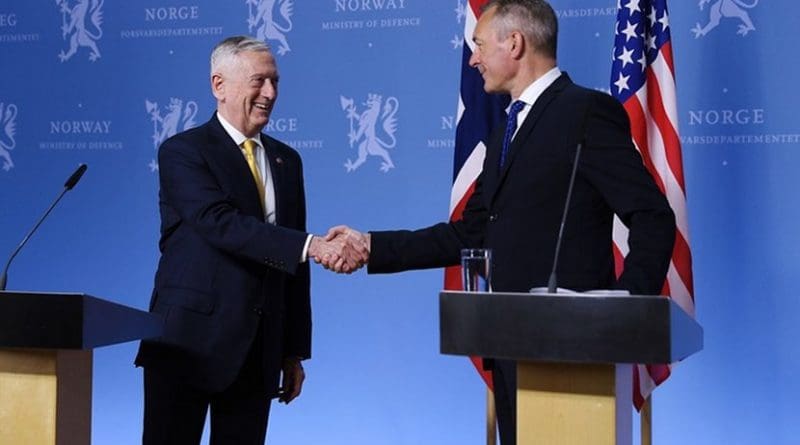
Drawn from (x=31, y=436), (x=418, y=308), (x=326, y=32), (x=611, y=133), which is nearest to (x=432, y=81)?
(x=326, y=32)

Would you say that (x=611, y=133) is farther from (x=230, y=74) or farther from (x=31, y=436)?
(x=31, y=436)

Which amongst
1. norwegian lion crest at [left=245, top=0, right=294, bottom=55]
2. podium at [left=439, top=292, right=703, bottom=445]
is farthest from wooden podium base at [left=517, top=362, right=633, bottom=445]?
norwegian lion crest at [left=245, top=0, right=294, bottom=55]

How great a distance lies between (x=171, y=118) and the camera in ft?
16.4

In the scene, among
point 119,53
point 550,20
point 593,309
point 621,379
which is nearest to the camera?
point 593,309

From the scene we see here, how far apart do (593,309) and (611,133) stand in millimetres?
805

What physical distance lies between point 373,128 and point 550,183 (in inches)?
81.5

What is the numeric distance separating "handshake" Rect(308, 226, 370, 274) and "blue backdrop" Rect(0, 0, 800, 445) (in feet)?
4.30

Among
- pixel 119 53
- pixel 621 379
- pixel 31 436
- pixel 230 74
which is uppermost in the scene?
pixel 119 53

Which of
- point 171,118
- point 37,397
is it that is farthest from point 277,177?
point 171,118

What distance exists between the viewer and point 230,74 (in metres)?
3.11

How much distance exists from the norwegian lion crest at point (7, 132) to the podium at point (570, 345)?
371 cm

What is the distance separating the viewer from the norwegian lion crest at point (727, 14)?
407 centimetres

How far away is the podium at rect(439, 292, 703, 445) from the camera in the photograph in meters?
1.94

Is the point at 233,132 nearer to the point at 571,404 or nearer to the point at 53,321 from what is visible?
the point at 53,321
